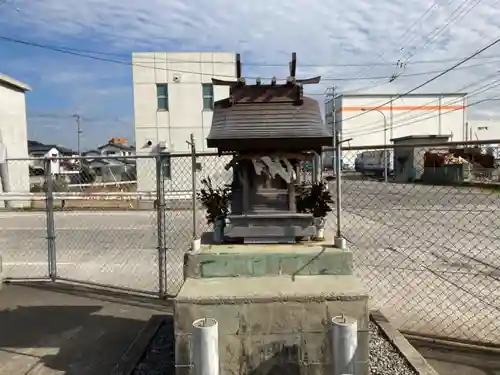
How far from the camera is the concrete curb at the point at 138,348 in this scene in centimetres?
395

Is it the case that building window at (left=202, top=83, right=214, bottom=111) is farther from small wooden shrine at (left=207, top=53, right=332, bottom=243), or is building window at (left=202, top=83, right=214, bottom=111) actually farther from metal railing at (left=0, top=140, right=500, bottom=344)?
small wooden shrine at (left=207, top=53, right=332, bottom=243)

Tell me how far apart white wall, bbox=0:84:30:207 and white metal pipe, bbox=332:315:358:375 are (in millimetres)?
19394

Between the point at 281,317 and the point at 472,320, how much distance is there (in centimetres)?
308

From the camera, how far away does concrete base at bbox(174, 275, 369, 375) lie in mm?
3396

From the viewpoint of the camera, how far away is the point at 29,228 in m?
14.3

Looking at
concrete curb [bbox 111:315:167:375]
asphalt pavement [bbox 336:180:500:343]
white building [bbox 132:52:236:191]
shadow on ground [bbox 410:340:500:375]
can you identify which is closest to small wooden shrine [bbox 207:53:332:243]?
concrete curb [bbox 111:315:167:375]

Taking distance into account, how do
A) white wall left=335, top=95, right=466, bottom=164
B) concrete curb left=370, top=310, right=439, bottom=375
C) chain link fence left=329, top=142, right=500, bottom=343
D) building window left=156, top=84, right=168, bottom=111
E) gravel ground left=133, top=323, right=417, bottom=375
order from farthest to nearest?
white wall left=335, top=95, right=466, bottom=164
building window left=156, top=84, right=168, bottom=111
chain link fence left=329, top=142, right=500, bottom=343
gravel ground left=133, top=323, right=417, bottom=375
concrete curb left=370, top=310, right=439, bottom=375

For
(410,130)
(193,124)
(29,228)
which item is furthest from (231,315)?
(410,130)

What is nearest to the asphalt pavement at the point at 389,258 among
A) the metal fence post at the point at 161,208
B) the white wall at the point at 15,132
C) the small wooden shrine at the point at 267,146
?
the metal fence post at the point at 161,208

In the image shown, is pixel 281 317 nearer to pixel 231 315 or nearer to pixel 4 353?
pixel 231 315

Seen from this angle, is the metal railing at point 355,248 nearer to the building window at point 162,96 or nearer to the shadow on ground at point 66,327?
the shadow on ground at point 66,327

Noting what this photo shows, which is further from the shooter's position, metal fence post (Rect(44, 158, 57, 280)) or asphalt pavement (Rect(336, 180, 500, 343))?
metal fence post (Rect(44, 158, 57, 280))

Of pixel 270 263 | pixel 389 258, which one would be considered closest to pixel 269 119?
pixel 270 263

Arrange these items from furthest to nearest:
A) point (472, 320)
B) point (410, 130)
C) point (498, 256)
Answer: point (410, 130)
point (498, 256)
point (472, 320)
